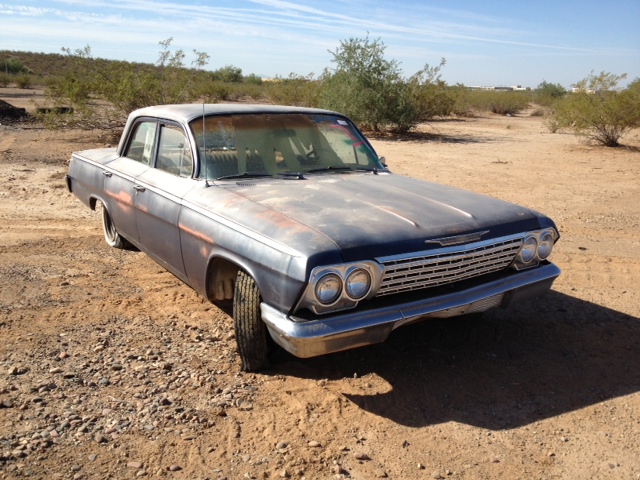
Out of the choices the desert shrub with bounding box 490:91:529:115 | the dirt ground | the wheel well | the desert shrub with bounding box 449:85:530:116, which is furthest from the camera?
the desert shrub with bounding box 490:91:529:115

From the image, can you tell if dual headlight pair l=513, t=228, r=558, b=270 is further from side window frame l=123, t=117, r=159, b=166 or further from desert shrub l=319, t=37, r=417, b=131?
desert shrub l=319, t=37, r=417, b=131

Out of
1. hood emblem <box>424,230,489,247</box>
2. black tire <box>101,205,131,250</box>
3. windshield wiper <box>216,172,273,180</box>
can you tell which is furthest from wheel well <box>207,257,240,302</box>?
black tire <box>101,205,131,250</box>

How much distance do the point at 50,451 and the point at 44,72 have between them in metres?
62.0

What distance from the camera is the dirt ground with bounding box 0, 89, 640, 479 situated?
286cm

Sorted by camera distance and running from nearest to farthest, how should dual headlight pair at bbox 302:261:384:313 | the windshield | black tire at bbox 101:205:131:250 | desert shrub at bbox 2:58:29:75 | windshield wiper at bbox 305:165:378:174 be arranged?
dual headlight pair at bbox 302:261:384:313
the windshield
windshield wiper at bbox 305:165:378:174
black tire at bbox 101:205:131:250
desert shrub at bbox 2:58:29:75

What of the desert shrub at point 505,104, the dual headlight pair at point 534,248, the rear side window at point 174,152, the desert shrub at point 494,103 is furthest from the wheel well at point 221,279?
the desert shrub at point 505,104

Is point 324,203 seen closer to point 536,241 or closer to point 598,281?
point 536,241

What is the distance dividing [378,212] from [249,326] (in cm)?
101

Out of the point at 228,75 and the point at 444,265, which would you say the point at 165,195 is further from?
the point at 228,75

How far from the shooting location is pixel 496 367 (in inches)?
151

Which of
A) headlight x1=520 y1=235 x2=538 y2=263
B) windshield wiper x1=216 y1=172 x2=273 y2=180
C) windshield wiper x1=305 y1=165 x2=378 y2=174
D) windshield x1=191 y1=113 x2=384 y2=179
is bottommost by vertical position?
headlight x1=520 y1=235 x2=538 y2=263

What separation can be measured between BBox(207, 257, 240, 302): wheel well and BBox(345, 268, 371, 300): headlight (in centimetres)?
90

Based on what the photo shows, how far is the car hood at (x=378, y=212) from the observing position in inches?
125

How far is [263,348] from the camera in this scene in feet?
11.7
